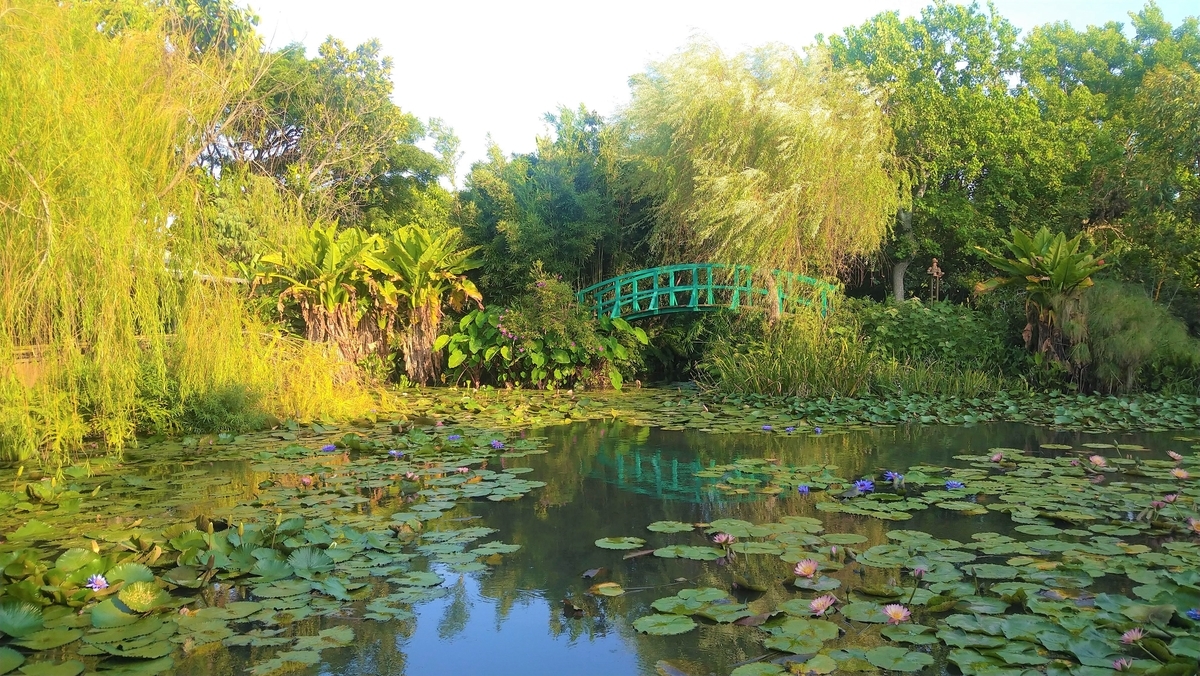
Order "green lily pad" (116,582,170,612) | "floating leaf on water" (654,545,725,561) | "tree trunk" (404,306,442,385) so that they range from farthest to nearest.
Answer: "tree trunk" (404,306,442,385) → "floating leaf on water" (654,545,725,561) → "green lily pad" (116,582,170,612)

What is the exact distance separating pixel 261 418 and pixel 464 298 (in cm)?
551

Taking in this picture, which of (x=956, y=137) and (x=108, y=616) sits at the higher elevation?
(x=956, y=137)

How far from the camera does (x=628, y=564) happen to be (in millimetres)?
3443

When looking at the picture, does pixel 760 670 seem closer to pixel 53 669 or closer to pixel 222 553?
pixel 53 669

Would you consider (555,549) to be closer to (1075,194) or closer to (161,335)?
(161,335)

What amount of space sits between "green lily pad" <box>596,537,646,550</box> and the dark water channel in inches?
1.4

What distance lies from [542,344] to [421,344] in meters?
1.84

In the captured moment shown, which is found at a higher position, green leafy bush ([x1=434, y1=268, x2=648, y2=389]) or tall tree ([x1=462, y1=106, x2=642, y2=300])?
tall tree ([x1=462, y1=106, x2=642, y2=300])

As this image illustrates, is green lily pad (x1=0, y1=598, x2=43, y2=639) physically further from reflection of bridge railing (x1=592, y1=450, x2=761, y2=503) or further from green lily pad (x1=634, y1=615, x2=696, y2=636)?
reflection of bridge railing (x1=592, y1=450, x2=761, y2=503)

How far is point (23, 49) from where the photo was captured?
14.6 feet

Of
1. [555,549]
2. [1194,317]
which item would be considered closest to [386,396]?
[555,549]

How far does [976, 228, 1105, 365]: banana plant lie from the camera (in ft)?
33.4

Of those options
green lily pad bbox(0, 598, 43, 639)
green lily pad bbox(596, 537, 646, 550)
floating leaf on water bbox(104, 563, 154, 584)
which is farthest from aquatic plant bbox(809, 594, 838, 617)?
green lily pad bbox(0, 598, 43, 639)

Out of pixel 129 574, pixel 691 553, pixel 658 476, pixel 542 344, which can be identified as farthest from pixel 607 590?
pixel 542 344
